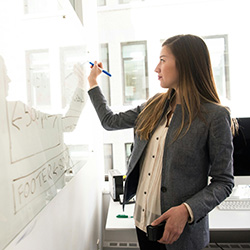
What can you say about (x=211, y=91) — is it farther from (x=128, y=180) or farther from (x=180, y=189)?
(x=128, y=180)

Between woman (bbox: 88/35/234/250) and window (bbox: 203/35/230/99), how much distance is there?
1.23m

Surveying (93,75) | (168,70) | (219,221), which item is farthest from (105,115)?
(219,221)

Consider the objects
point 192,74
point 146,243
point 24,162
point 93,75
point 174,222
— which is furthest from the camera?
point 93,75

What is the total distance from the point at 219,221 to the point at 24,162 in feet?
4.11

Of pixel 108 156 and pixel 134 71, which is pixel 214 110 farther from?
pixel 108 156

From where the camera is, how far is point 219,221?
4.57 feet

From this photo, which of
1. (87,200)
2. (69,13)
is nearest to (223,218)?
(87,200)

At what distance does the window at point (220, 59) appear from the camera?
2.09 m

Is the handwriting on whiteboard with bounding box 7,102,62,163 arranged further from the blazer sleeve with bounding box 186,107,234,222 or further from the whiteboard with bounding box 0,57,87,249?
the blazer sleeve with bounding box 186,107,234,222

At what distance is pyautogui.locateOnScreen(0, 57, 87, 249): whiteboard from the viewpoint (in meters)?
0.49

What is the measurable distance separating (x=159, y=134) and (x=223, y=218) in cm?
79

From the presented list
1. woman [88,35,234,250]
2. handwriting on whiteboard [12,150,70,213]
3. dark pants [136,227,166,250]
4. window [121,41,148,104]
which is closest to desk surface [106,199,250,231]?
dark pants [136,227,166,250]

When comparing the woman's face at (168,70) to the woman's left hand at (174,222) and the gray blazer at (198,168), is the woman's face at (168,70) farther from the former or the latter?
the woman's left hand at (174,222)

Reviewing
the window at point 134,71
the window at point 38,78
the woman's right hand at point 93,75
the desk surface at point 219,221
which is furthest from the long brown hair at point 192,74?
the window at point 134,71
